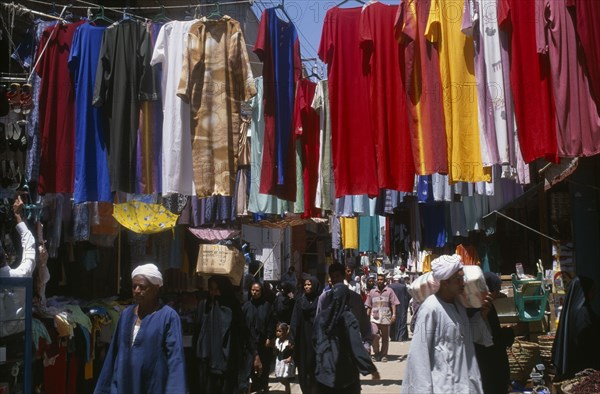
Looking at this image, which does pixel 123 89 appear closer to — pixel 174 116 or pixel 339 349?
pixel 174 116

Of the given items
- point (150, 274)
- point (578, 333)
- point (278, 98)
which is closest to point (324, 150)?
point (278, 98)

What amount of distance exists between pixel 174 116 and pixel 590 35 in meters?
3.59

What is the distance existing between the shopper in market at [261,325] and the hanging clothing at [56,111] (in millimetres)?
4076

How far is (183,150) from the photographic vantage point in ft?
21.0

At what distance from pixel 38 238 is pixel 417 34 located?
4.28 m

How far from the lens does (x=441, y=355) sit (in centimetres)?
478

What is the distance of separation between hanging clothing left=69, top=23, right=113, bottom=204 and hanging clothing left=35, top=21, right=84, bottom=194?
0.12 m

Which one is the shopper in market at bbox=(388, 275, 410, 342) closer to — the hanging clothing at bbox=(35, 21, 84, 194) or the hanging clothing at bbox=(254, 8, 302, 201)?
the hanging clothing at bbox=(254, 8, 302, 201)

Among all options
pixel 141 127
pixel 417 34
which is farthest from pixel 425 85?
pixel 141 127

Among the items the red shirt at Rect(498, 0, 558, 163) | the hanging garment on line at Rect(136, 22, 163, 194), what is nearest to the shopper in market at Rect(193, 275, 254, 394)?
the hanging garment on line at Rect(136, 22, 163, 194)

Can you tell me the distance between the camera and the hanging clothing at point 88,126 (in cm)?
641

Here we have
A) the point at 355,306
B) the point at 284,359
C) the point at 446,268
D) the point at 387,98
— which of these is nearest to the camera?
the point at 446,268

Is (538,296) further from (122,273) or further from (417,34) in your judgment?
(122,273)

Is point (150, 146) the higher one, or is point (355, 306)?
point (150, 146)
